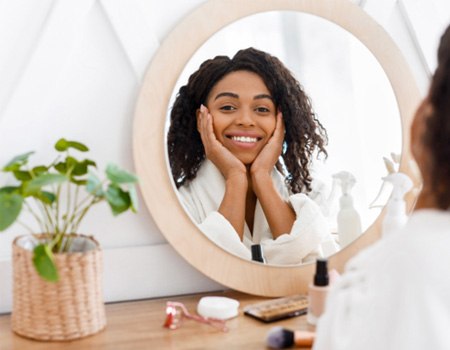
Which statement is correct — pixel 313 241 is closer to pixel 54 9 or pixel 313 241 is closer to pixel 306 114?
pixel 306 114

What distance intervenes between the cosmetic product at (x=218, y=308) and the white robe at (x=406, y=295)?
0.37 meters

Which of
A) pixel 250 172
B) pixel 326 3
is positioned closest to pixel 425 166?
pixel 250 172

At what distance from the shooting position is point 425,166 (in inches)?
32.2

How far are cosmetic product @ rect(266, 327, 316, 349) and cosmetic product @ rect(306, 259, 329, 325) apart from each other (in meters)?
0.07

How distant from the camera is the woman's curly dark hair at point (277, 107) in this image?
1243mm

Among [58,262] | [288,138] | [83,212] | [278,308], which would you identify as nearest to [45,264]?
[58,262]

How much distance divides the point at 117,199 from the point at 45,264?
0.48 feet

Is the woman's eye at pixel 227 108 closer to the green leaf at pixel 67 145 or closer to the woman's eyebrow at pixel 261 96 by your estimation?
the woman's eyebrow at pixel 261 96

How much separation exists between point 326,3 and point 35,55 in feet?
1.88

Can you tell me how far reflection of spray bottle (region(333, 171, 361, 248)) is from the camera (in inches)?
52.9

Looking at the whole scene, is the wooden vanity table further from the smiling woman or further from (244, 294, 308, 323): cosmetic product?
the smiling woman

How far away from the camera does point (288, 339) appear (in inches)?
41.1

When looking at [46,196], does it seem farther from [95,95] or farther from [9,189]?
[95,95]

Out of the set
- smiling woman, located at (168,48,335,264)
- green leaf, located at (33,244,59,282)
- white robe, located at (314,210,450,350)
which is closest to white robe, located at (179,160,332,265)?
smiling woman, located at (168,48,335,264)
